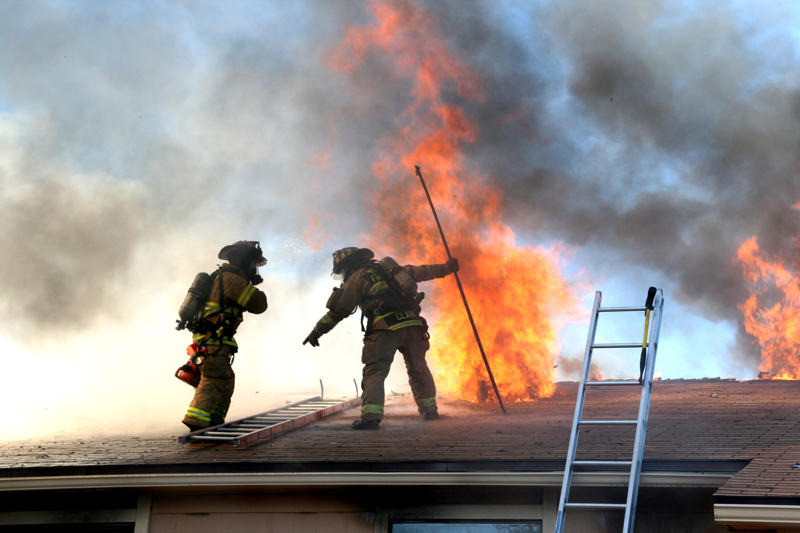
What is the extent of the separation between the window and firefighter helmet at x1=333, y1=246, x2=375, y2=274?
378 centimetres

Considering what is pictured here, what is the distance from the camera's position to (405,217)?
1159 cm

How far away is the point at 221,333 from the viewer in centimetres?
805

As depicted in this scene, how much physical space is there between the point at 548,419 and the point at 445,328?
10.5ft

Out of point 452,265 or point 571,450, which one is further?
point 452,265

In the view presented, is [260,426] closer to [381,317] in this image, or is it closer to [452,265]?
[381,317]

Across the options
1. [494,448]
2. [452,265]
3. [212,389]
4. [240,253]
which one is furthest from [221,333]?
[494,448]

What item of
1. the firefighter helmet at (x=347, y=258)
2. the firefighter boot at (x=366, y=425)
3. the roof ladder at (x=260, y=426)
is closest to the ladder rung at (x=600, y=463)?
the firefighter boot at (x=366, y=425)

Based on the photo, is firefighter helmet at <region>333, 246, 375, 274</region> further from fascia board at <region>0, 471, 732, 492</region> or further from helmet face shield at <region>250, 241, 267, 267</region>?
fascia board at <region>0, 471, 732, 492</region>

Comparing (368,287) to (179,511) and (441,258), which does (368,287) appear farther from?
Result: (179,511)

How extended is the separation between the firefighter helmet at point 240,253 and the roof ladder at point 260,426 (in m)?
1.73

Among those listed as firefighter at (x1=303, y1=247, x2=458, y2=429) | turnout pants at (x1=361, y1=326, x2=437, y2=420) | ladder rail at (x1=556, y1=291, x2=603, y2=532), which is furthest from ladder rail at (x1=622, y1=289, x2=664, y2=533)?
firefighter at (x1=303, y1=247, x2=458, y2=429)

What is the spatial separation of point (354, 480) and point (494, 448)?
1126mm

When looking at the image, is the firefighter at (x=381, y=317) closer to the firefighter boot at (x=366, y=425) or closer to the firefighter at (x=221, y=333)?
the firefighter boot at (x=366, y=425)

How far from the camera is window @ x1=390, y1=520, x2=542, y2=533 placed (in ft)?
18.4
